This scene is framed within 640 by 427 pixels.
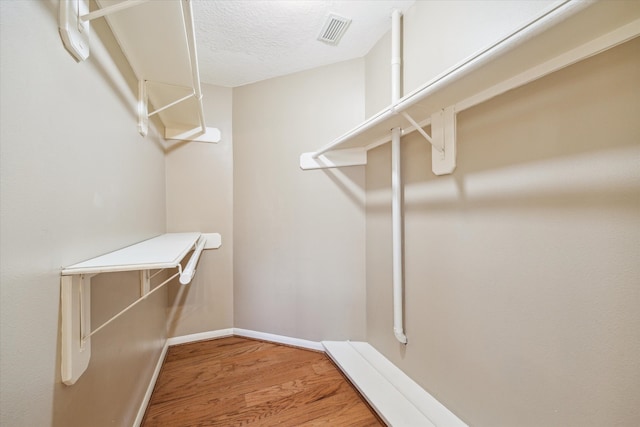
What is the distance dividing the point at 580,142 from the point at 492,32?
558 millimetres

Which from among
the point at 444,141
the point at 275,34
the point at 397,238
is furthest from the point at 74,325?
the point at 275,34

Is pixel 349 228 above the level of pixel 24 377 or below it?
above

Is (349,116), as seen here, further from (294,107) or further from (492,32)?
(492,32)

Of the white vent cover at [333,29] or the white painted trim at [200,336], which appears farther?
the white painted trim at [200,336]

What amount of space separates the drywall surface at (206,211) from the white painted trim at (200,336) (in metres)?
0.03

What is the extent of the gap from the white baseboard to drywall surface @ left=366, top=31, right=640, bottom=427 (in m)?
0.07

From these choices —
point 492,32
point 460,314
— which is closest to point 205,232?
point 460,314

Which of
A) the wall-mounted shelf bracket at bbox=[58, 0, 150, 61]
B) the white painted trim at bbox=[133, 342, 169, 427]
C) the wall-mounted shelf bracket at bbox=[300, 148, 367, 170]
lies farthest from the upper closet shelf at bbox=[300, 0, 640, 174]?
the white painted trim at bbox=[133, 342, 169, 427]

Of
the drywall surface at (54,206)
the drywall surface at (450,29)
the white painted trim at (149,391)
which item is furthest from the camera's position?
the white painted trim at (149,391)

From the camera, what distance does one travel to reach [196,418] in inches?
51.9

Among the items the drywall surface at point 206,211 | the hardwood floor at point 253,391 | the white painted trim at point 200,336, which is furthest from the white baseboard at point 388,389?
the drywall surface at point 206,211

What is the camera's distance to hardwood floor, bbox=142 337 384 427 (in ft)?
4.31

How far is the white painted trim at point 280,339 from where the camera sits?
77.7 inches

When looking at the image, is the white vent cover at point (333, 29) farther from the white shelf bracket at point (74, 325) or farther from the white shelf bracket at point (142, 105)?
the white shelf bracket at point (74, 325)
